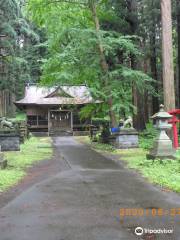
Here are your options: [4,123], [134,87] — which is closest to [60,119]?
[134,87]

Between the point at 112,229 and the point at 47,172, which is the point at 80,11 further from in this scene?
the point at 112,229

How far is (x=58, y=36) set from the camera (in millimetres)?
19250

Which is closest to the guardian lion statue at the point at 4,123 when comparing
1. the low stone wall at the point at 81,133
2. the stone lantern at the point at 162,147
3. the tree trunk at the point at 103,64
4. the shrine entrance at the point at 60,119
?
the tree trunk at the point at 103,64

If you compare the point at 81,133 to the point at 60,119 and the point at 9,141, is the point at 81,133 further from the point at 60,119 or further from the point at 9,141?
the point at 9,141

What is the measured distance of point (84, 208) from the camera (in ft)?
20.1

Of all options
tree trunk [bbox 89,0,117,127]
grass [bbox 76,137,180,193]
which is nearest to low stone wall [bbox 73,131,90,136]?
tree trunk [bbox 89,0,117,127]

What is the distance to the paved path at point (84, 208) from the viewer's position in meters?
4.80

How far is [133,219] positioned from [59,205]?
1.50m

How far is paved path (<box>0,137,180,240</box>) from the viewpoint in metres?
4.80

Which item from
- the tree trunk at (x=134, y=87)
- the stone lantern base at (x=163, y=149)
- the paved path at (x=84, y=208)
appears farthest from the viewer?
the tree trunk at (x=134, y=87)

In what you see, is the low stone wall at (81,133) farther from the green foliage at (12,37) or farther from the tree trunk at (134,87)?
the tree trunk at (134,87)

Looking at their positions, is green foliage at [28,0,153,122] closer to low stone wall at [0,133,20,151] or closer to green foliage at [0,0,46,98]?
green foliage at [0,0,46,98]

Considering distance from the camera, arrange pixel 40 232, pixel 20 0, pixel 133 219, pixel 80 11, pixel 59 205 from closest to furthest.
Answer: pixel 40 232
pixel 133 219
pixel 59 205
pixel 80 11
pixel 20 0

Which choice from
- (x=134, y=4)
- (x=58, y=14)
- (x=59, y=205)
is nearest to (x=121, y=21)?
(x=134, y=4)
